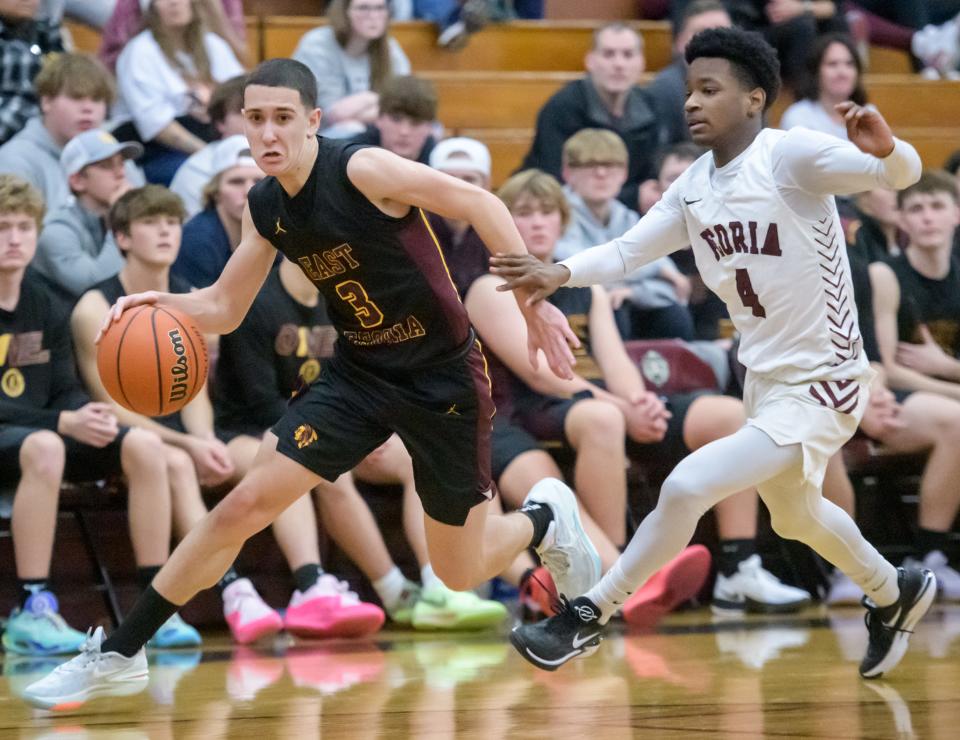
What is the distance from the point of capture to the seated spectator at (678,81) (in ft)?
27.3

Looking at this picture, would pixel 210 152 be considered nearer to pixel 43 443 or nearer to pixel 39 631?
pixel 43 443

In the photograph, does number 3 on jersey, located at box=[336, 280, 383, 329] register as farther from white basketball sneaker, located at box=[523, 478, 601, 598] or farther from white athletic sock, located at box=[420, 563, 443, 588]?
white athletic sock, located at box=[420, 563, 443, 588]

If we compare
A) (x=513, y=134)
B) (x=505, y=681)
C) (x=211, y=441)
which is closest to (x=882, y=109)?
(x=513, y=134)

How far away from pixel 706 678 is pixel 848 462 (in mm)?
2574

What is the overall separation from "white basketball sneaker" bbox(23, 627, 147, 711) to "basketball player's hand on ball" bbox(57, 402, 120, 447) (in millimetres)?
1417

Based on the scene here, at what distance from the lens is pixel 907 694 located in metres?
4.27

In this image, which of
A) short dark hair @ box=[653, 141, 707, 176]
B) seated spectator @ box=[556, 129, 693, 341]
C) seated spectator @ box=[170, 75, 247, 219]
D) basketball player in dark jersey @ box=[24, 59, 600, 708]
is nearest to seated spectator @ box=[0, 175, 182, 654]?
seated spectator @ box=[170, 75, 247, 219]

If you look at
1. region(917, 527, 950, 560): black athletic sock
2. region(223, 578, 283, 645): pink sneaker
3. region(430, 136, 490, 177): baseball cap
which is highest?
region(430, 136, 490, 177): baseball cap

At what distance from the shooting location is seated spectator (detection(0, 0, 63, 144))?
6977 mm

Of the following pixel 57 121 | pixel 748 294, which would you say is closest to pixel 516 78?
pixel 57 121

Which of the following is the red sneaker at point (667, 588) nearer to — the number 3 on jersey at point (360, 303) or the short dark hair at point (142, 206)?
the number 3 on jersey at point (360, 303)

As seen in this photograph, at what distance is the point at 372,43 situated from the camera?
799 cm

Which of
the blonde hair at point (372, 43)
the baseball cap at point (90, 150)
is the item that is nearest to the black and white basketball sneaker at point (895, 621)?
the baseball cap at point (90, 150)

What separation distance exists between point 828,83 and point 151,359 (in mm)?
5162
